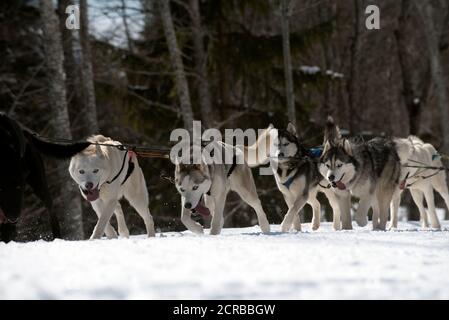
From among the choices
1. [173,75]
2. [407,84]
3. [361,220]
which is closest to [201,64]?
[173,75]

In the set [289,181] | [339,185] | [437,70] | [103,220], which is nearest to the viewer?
[103,220]

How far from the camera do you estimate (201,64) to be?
15430 millimetres

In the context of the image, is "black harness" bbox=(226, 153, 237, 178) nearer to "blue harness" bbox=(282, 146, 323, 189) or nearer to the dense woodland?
"blue harness" bbox=(282, 146, 323, 189)

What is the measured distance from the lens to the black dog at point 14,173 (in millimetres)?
6496

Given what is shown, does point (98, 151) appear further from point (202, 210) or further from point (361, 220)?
point (361, 220)

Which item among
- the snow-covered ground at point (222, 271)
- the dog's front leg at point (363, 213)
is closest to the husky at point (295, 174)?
the dog's front leg at point (363, 213)

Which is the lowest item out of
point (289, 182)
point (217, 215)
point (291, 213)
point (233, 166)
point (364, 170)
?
point (291, 213)

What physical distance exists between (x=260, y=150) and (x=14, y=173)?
342cm

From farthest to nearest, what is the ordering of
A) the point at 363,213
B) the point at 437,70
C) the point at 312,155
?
the point at 437,70, the point at 312,155, the point at 363,213

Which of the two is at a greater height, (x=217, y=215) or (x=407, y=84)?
(x=407, y=84)

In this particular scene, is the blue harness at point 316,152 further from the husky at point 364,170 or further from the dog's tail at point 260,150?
the dog's tail at point 260,150

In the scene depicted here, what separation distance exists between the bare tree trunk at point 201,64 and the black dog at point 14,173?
8011 millimetres

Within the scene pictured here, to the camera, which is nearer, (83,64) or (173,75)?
(83,64)
